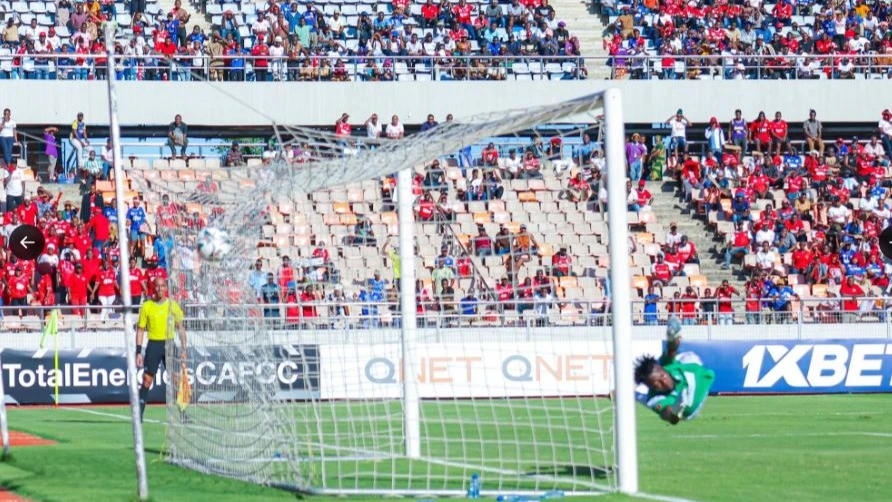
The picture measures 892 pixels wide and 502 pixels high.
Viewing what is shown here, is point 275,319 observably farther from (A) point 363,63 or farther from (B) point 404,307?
(A) point 363,63

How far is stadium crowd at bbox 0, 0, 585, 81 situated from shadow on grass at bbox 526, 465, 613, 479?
25.8 metres

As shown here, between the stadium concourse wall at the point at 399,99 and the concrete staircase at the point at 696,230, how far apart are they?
437cm

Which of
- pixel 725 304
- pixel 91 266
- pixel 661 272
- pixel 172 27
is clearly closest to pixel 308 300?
pixel 91 266

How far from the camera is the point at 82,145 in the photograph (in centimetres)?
3778

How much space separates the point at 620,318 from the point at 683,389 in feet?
4.02

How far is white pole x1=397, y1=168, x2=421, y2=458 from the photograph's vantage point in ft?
53.1

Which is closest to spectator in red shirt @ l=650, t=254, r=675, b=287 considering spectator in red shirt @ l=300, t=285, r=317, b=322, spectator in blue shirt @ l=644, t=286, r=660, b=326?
spectator in blue shirt @ l=644, t=286, r=660, b=326

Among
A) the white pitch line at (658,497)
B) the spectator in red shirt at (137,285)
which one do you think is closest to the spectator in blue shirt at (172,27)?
the spectator in red shirt at (137,285)

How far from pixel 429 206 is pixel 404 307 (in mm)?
9748

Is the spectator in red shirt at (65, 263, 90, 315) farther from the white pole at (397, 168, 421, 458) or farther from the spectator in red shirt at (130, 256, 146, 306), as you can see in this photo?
the white pole at (397, 168, 421, 458)

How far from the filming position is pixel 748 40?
146 feet

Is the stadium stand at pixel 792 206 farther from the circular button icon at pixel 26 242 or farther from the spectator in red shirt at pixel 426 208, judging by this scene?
the circular button icon at pixel 26 242

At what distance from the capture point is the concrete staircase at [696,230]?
35688 mm

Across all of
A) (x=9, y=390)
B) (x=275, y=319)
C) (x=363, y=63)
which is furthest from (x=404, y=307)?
(x=363, y=63)
